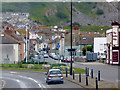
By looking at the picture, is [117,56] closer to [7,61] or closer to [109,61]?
[109,61]

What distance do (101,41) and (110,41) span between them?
686 centimetres

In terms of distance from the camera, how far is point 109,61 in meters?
62.8

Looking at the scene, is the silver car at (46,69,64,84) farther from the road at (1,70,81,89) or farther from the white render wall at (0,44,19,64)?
the white render wall at (0,44,19,64)

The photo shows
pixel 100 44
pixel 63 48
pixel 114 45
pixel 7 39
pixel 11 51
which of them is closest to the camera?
pixel 114 45

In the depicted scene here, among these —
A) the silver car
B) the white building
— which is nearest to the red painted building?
the white building

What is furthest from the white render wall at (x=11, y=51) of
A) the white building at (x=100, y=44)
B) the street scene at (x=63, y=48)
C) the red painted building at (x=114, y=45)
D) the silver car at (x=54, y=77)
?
the silver car at (x=54, y=77)

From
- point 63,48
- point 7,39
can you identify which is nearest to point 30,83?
point 7,39

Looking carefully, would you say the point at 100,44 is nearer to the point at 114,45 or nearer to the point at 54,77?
the point at 114,45

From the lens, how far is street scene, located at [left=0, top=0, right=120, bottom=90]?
24231 millimetres

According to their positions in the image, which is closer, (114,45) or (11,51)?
(114,45)

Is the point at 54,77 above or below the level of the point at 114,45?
below

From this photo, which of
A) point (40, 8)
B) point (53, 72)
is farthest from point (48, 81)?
point (40, 8)

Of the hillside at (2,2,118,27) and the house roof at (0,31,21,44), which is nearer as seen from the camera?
the hillside at (2,2,118,27)

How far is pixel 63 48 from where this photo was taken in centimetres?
9144
